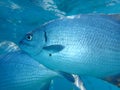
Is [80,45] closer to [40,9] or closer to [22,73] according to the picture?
[22,73]

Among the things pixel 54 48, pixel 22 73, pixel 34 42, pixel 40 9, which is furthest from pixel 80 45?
pixel 40 9

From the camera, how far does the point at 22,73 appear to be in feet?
9.07

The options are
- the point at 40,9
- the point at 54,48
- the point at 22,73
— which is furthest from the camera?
the point at 40,9

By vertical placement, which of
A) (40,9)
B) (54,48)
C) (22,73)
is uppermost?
(40,9)

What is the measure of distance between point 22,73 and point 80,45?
128 cm

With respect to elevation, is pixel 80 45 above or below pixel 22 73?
above

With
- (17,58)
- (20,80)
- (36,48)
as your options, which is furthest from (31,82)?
(36,48)

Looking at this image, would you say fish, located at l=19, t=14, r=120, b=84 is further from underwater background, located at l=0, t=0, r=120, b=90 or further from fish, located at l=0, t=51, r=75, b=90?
underwater background, located at l=0, t=0, r=120, b=90

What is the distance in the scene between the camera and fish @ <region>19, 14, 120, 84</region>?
1.73 meters

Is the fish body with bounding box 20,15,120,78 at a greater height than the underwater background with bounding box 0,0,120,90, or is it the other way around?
the underwater background with bounding box 0,0,120,90

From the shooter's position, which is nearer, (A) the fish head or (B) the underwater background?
(A) the fish head

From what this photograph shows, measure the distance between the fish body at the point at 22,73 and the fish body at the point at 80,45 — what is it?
99 cm

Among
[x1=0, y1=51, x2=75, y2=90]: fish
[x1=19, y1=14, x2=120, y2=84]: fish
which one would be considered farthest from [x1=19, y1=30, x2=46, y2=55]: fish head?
[x1=0, y1=51, x2=75, y2=90]: fish

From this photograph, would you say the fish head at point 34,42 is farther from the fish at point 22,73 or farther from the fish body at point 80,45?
the fish at point 22,73
